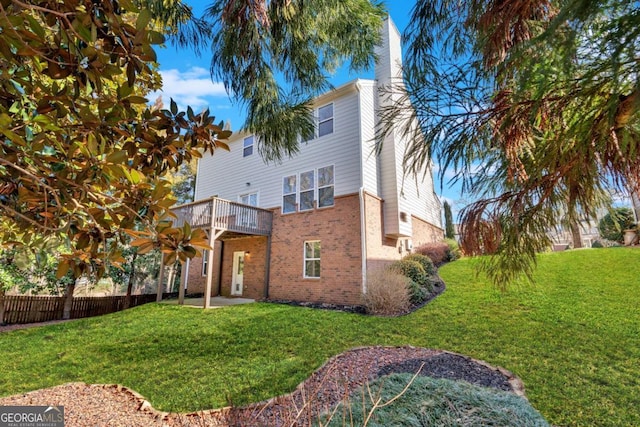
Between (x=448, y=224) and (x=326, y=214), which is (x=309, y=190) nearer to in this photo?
(x=326, y=214)

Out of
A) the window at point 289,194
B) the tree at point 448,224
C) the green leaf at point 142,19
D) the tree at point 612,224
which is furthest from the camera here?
the tree at point 448,224

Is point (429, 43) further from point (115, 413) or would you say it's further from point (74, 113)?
point (115, 413)

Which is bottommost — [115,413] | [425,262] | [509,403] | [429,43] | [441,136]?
[115,413]

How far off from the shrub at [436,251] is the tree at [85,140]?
1248cm

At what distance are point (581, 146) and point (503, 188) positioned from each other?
3.14 ft

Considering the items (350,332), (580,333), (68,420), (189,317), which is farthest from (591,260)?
(68,420)

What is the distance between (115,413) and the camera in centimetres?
346

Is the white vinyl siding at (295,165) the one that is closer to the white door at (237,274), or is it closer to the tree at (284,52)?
the white door at (237,274)

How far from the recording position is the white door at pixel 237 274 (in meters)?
13.1

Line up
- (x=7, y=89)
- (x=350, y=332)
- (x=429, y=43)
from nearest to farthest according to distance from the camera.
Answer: (x=7, y=89), (x=429, y=43), (x=350, y=332)

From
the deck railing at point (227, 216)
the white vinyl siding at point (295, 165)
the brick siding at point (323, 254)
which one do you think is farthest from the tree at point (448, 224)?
the deck railing at point (227, 216)

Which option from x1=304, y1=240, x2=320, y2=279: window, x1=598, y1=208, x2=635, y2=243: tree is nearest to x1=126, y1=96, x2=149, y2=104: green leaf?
x1=598, y1=208, x2=635, y2=243: tree

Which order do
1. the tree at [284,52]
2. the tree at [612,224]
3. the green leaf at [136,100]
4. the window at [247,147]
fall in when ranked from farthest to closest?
the window at [247,147]
the tree at [284,52]
the tree at [612,224]
the green leaf at [136,100]

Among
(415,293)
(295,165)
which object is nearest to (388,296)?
(415,293)
